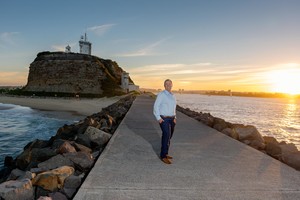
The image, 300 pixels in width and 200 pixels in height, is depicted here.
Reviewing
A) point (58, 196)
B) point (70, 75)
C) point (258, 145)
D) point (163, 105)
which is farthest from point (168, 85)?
point (70, 75)

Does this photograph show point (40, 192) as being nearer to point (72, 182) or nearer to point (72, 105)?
point (72, 182)

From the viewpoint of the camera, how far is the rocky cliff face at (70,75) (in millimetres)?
72250

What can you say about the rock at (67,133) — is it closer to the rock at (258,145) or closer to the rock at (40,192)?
the rock at (258,145)

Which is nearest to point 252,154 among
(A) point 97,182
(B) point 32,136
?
(A) point 97,182

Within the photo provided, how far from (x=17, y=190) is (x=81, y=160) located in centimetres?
158

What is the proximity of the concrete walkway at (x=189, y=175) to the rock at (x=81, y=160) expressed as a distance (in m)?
0.22

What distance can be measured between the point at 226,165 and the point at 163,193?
217 cm

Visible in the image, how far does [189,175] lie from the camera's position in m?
4.88

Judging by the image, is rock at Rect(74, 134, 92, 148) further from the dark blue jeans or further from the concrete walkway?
the dark blue jeans

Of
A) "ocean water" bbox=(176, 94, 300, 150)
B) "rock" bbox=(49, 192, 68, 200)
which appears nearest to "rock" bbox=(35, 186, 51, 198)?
"rock" bbox=(49, 192, 68, 200)

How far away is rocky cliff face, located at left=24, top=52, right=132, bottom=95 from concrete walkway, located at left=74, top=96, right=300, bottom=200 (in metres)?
64.2

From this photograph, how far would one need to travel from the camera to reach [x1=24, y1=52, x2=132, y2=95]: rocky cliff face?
7225cm

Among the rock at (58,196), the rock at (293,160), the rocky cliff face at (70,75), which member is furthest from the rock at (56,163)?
the rocky cliff face at (70,75)

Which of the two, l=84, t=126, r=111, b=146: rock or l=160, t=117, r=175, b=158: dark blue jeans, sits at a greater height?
l=160, t=117, r=175, b=158: dark blue jeans
